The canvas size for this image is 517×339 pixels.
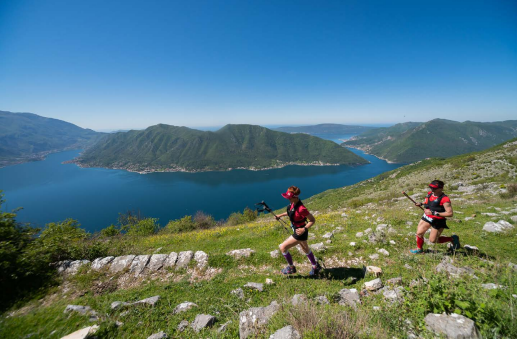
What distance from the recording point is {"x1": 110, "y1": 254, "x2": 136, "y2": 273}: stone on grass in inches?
320

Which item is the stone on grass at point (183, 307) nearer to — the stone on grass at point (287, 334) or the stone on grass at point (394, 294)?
the stone on grass at point (287, 334)

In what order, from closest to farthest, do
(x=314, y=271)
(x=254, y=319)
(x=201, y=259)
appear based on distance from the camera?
(x=254, y=319) < (x=314, y=271) < (x=201, y=259)

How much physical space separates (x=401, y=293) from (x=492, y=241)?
23.6 ft

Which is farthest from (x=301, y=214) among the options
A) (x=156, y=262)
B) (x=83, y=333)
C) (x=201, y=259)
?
(x=156, y=262)

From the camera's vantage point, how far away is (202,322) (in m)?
4.62

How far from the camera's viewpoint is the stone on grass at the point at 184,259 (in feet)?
26.8

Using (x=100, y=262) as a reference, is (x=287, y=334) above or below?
above

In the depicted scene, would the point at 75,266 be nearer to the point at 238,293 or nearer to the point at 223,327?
the point at 238,293

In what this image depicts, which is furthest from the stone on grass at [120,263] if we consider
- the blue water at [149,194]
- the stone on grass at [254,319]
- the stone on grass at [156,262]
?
the blue water at [149,194]

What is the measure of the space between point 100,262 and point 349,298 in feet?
34.1

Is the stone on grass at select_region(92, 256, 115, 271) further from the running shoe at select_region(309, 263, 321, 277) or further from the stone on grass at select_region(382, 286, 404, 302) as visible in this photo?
the stone on grass at select_region(382, 286, 404, 302)

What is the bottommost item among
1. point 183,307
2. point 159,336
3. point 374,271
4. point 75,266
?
point 75,266

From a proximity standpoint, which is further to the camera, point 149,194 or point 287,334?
point 149,194

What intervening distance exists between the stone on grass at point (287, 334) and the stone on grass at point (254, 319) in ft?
2.20
